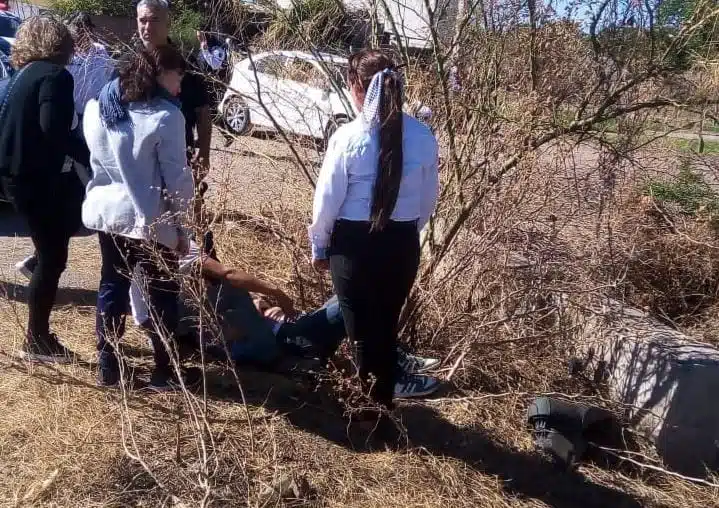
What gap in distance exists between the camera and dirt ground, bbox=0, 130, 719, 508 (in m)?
3.00

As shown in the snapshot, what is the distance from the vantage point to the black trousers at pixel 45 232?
3822mm

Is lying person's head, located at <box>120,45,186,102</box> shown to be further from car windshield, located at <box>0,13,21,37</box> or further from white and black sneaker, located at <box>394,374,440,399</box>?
car windshield, located at <box>0,13,21,37</box>

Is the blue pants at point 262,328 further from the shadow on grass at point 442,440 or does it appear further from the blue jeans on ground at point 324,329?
the shadow on grass at point 442,440

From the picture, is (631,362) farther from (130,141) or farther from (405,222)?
(130,141)

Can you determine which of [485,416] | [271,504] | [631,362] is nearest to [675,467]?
[631,362]

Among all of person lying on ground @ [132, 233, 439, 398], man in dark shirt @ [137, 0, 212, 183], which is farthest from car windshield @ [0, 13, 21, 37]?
person lying on ground @ [132, 233, 439, 398]

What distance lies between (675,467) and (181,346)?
8.16 feet

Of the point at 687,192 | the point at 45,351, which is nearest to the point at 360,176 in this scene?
the point at 45,351

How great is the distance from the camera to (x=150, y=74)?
323 centimetres

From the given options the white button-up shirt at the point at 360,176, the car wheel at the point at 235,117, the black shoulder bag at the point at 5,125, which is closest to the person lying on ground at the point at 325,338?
the white button-up shirt at the point at 360,176

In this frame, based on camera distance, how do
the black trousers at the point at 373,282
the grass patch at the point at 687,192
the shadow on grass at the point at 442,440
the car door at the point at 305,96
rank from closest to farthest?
the black trousers at the point at 373,282 → the shadow on grass at the point at 442,440 → the car door at the point at 305,96 → the grass patch at the point at 687,192

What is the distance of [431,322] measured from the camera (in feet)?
14.2

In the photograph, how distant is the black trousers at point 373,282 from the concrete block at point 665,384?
136 cm

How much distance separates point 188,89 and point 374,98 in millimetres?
1676
